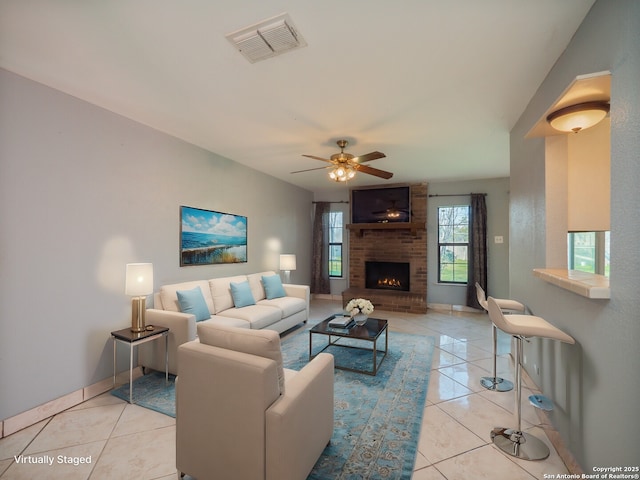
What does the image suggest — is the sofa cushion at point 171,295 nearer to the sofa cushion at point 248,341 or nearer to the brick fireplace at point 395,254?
the sofa cushion at point 248,341

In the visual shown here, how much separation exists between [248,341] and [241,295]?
2505 mm

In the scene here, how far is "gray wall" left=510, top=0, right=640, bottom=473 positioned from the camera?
3.92ft

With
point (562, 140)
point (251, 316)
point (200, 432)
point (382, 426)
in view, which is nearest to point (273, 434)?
point (200, 432)

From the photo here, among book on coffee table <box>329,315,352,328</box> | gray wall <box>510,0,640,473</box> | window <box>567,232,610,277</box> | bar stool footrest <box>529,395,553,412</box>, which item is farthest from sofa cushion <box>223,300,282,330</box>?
window <box>567,232,610,277</box>

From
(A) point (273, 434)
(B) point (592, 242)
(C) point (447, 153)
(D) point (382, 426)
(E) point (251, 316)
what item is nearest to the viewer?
(A) point (273, 434)

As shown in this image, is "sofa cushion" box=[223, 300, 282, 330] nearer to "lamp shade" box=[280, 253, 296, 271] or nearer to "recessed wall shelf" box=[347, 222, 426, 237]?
"lamp shade" box=[280, 253, 296, 271]

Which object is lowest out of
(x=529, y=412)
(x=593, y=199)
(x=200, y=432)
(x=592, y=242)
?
(x=529, y=412)

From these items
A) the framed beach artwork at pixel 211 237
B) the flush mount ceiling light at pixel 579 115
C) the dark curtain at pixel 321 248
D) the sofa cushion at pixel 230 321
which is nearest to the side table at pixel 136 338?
the sofa cushion at pixel 230 321

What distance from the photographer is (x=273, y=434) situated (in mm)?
1345

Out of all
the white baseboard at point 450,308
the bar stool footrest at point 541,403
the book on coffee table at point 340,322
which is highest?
the book on coffee table at point 340,322

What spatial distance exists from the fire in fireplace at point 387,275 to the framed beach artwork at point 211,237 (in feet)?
10.1

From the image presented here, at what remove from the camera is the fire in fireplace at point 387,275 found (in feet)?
20.6

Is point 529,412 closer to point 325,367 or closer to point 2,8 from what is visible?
point 325,367

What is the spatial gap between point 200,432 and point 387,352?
2.52m
